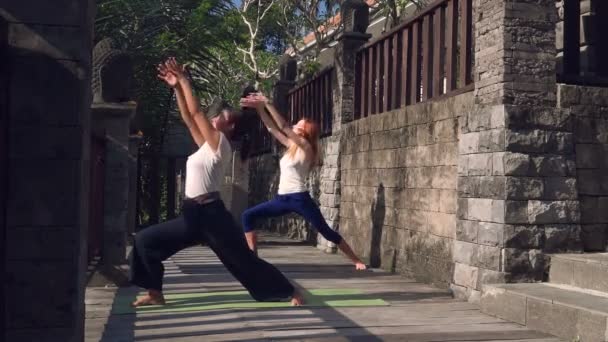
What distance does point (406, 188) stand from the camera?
857 centimetres

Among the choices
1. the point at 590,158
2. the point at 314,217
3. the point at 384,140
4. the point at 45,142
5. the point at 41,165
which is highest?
the point at 384,140

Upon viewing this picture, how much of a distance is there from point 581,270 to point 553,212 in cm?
62

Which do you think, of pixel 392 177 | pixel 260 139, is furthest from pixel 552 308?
pixel 260 139

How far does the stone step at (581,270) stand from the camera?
18.6 feet

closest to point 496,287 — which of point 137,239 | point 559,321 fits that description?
point 559,321

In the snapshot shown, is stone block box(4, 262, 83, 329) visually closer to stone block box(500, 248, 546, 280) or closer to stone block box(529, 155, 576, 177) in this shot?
stone block box(500, 248, 546, 280)

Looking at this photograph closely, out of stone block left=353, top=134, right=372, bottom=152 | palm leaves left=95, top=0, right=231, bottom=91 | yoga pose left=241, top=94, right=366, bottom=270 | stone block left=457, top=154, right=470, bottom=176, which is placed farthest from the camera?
palm leaves left=95, top=0, right=231, bottom=91

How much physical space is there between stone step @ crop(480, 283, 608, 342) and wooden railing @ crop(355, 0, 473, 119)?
2.10m

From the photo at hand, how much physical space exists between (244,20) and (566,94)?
1570 centimetres

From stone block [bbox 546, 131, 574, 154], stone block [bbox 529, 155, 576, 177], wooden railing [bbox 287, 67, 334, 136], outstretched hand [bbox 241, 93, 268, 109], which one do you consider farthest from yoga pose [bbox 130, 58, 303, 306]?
wooden railing [bbox 287, 67, 334, 136]

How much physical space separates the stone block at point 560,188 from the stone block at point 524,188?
0.07m

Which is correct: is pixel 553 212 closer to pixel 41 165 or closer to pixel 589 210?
pixel 589 210

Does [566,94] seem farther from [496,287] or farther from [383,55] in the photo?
[383,55]

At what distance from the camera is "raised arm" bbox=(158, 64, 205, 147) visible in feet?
16.9
